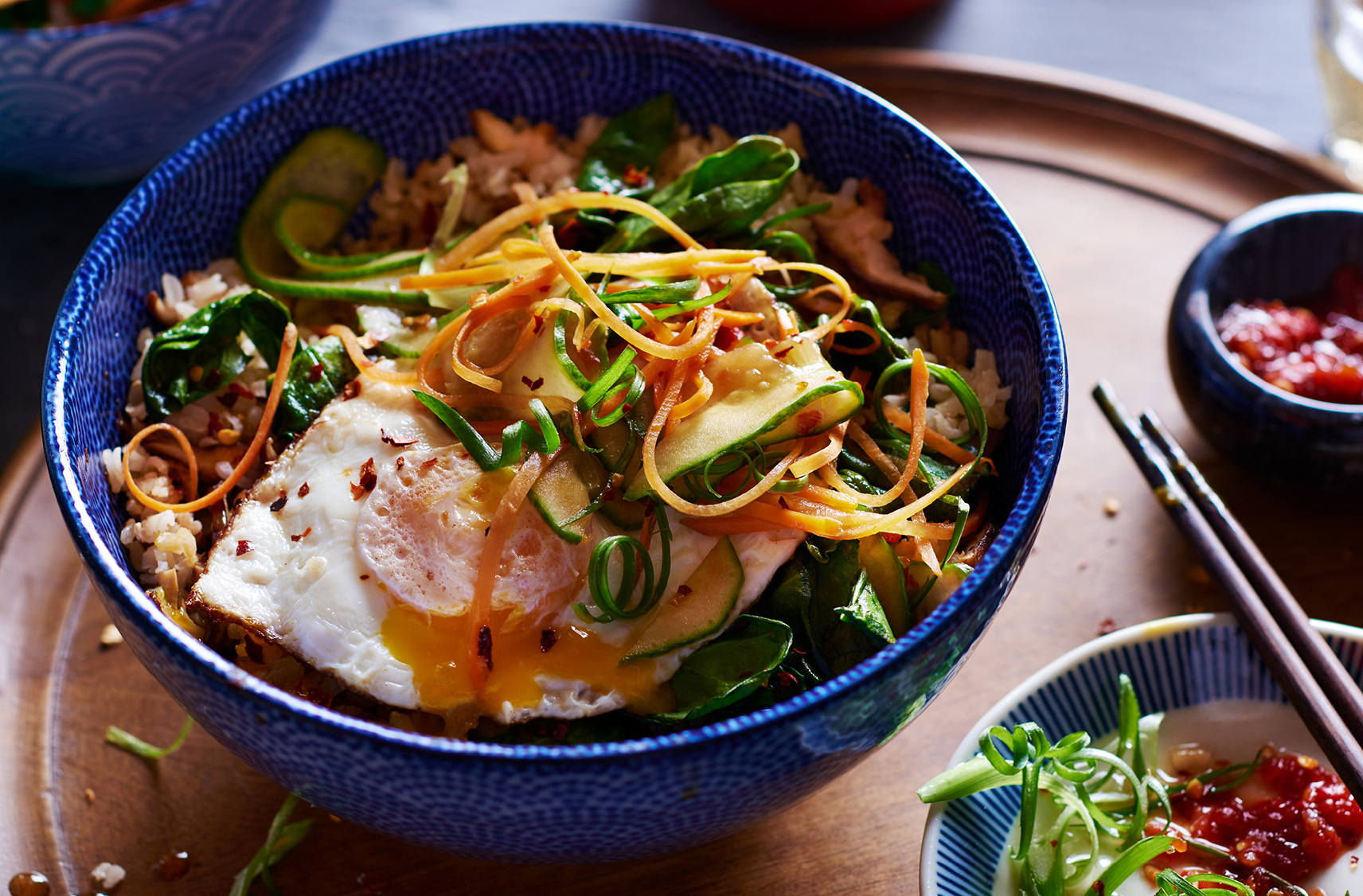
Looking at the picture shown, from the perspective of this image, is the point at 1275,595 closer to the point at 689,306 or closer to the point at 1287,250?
the point at 1287,250

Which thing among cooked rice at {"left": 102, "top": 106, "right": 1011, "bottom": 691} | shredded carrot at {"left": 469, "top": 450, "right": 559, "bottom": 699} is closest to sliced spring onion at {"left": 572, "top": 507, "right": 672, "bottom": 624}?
shredded carrot at {"left": 469, "top": 450, "right": 559, "bottom": 699}

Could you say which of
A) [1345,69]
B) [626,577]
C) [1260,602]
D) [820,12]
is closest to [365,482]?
[626,577]

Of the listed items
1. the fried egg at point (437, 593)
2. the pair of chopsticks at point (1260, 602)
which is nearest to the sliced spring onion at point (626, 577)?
the fried egg at point (437, 593)

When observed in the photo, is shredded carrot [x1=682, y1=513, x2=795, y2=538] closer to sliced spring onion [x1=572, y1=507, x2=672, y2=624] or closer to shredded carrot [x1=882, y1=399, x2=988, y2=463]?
sliced spring onion [x1=572, y1=507, x2=672, y2=624]

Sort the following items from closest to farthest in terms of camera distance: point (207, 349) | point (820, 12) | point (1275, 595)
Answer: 1. point (1275, 595)
2. point (207, 349)
3. point (820, 12)

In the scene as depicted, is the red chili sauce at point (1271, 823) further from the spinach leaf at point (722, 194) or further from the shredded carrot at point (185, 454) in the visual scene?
the shredded carrot at point (185, 454)

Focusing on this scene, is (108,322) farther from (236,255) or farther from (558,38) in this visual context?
(558,38)

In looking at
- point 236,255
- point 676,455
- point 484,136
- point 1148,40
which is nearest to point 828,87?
point 484,136

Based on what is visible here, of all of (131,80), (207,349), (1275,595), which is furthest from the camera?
(131,80)
